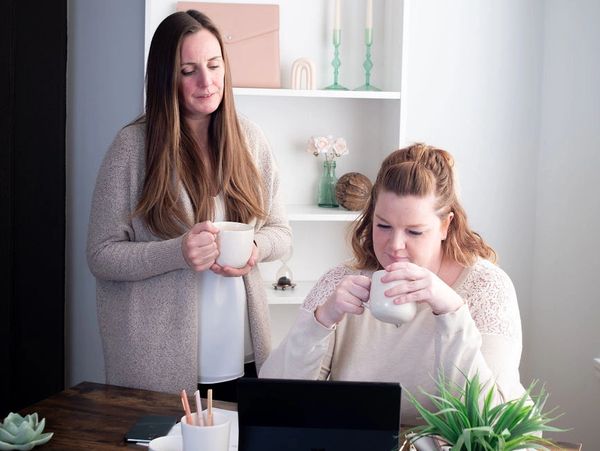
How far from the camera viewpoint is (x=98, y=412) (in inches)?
69.9

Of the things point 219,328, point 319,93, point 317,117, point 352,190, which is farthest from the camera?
point 317,117

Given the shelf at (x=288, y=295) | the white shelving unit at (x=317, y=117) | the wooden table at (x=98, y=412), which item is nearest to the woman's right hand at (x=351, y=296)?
the wooden table at (x=98, y=412)

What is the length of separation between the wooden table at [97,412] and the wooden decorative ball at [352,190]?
55.8 inches

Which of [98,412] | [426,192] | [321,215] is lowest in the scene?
[98,412]

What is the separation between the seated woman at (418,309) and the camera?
1.75 metres

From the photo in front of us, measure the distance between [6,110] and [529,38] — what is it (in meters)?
1.93

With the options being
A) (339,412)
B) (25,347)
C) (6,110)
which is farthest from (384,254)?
(25,347)

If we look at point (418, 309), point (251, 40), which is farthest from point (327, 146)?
point (418, 309)

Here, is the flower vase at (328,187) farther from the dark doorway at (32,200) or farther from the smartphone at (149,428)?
the smartphone at (149,428)

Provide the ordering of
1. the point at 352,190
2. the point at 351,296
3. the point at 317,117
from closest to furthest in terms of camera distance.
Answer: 1. the point at 351,296
2. the point at 352,190
3. the point at 317,117

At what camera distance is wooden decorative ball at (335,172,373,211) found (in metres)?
3.14

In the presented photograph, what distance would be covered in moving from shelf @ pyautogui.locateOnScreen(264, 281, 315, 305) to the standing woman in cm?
68

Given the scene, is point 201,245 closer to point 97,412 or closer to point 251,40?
point 97,412

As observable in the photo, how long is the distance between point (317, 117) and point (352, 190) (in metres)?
0.34
